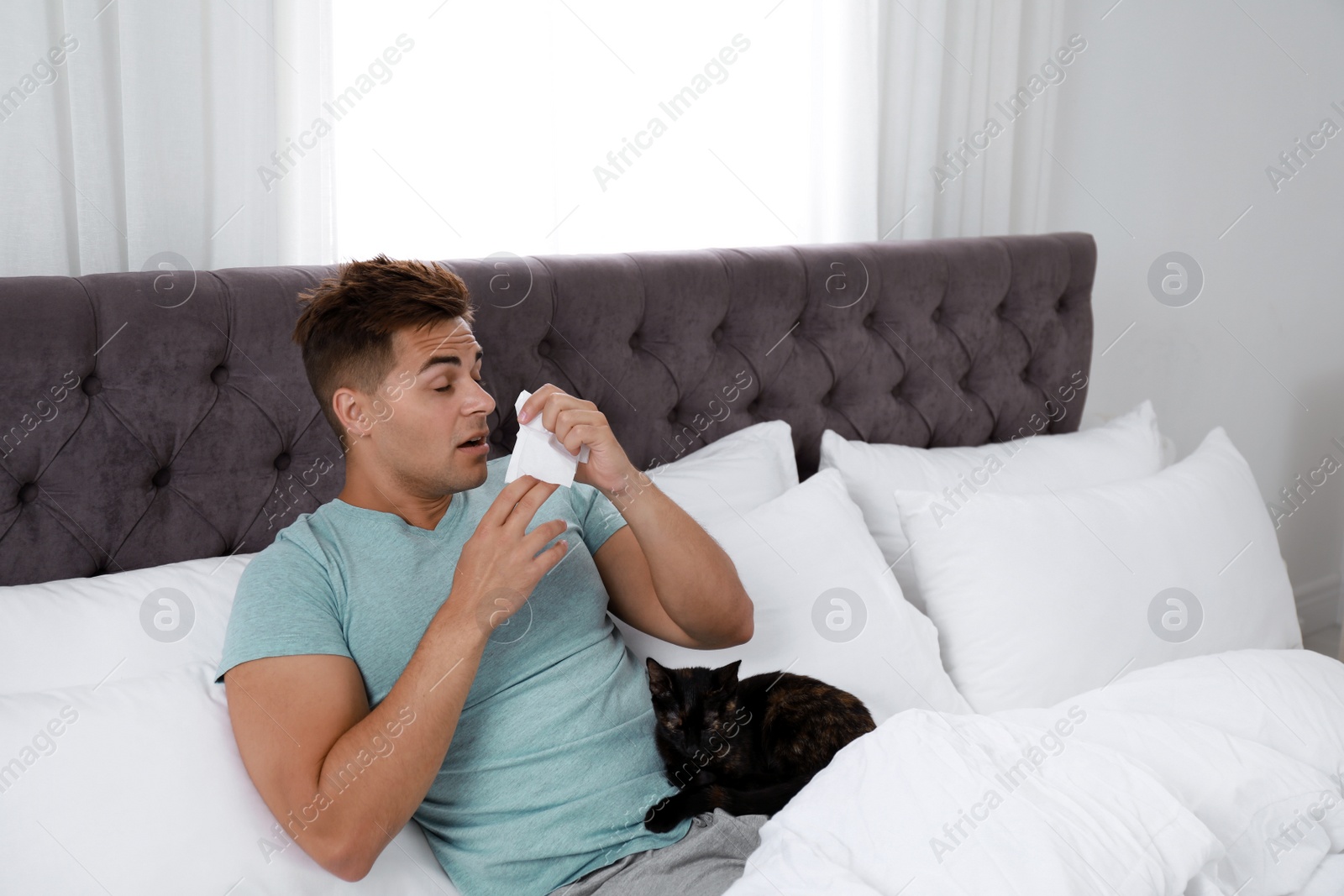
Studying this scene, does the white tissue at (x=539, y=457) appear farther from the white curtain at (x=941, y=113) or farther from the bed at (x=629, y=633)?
the white curtain at (x=941, y=113)

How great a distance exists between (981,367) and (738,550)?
876mm

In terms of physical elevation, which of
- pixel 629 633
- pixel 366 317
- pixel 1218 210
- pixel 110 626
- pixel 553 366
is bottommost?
pixel 629 633

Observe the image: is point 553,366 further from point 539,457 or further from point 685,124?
point 685,124

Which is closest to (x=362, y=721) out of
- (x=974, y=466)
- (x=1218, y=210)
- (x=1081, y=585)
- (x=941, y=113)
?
(x=1081, y=585)

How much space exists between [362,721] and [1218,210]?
2.83m

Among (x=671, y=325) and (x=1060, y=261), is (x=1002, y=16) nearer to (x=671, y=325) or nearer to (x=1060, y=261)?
(x=1060, y=261)

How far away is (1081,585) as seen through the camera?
5.17ft

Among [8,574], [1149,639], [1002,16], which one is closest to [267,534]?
[8,574]

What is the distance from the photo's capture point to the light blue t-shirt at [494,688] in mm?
1139

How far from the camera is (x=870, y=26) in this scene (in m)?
2.14

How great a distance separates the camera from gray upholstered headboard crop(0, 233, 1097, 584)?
126 cm

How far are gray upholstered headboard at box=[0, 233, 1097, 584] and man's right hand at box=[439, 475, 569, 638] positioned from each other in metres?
0.43

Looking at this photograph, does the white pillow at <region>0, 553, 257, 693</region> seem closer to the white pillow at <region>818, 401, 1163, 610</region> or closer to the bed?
the bed

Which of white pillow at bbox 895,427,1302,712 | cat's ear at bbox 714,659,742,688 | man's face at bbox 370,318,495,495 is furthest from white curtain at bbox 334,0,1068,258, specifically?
cat's ear at bbox 714,659,742,688
